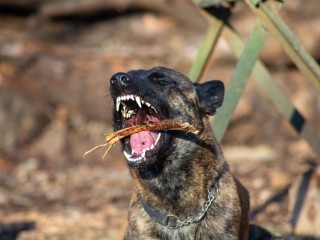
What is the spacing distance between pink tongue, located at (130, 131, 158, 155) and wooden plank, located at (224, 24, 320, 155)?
2.10 metres

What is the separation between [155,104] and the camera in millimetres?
5512

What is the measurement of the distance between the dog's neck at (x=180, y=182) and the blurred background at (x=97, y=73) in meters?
6.64

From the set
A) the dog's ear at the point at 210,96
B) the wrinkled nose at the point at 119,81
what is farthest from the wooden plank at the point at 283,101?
the wrinkled nose at the point at 119,81

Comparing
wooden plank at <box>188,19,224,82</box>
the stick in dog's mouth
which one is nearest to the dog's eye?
the stick in dog's mouth

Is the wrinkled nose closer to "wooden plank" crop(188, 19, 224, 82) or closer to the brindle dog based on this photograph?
the brindle dog

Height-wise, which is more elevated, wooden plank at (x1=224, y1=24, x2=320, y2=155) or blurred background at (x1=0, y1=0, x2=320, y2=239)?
wooden plank at (x1=224, y1=24, x2=320, y2=155)

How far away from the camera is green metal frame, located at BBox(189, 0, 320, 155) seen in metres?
6.38

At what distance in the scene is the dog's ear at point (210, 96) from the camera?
5953mm

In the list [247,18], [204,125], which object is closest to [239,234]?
[204,125]

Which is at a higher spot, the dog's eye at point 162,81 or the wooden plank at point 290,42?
the wooden plank at point 290,42

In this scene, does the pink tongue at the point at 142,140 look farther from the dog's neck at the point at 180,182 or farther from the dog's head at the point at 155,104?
the dog's neck at the point at 180,182

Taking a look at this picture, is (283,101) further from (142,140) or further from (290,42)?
(142,140)

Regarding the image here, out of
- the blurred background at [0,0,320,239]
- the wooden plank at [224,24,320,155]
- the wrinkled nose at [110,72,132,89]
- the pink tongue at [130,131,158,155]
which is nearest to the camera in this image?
the wrinkled nose at [110,72,132,89]

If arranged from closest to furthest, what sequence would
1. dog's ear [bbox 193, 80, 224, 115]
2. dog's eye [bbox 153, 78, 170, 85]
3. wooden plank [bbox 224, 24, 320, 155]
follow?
dog's eye [bbox 153, 78, 170, 85]
dog's ear [bbox 193, 80, 224, 115]
wooden plank [bbox 224, 24, 320, 155]
